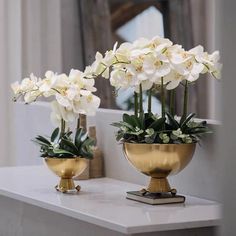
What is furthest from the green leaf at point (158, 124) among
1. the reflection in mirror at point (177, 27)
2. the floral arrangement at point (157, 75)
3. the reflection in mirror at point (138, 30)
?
the reflection in mirror at point (138, 30)

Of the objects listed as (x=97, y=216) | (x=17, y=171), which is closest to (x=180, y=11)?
(x=17, y=171)

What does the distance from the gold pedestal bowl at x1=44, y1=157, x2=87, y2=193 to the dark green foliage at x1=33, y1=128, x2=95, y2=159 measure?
0.01 metres

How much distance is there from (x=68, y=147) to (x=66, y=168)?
54 mm

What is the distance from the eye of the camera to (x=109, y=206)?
1.45m

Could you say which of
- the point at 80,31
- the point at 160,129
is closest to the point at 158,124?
the point at 160,129

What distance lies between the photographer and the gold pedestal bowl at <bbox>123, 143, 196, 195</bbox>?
1.45 metres

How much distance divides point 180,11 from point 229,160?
2.33 meters

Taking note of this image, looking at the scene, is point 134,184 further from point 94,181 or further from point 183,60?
point 183,60

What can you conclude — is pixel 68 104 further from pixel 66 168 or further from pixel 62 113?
pixel 66 168

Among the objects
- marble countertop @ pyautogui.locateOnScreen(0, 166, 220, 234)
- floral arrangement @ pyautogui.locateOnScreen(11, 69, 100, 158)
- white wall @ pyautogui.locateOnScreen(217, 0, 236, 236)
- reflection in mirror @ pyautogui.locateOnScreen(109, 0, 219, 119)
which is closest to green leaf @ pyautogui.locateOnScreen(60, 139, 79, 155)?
floral arrangement @ pyautogui.locateOnScreen(11, 69, 100, 158)

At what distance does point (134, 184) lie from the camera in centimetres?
180

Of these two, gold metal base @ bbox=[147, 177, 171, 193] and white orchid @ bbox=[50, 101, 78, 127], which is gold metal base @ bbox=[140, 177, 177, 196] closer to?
gold metal base @ bbox=[147, 177, 171, 193]

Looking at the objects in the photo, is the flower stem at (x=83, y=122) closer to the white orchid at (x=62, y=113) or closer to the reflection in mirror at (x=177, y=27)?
the white orchid at (x=62, y=113)

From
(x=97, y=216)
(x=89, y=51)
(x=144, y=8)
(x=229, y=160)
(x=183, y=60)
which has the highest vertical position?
(x=144, y=8)
